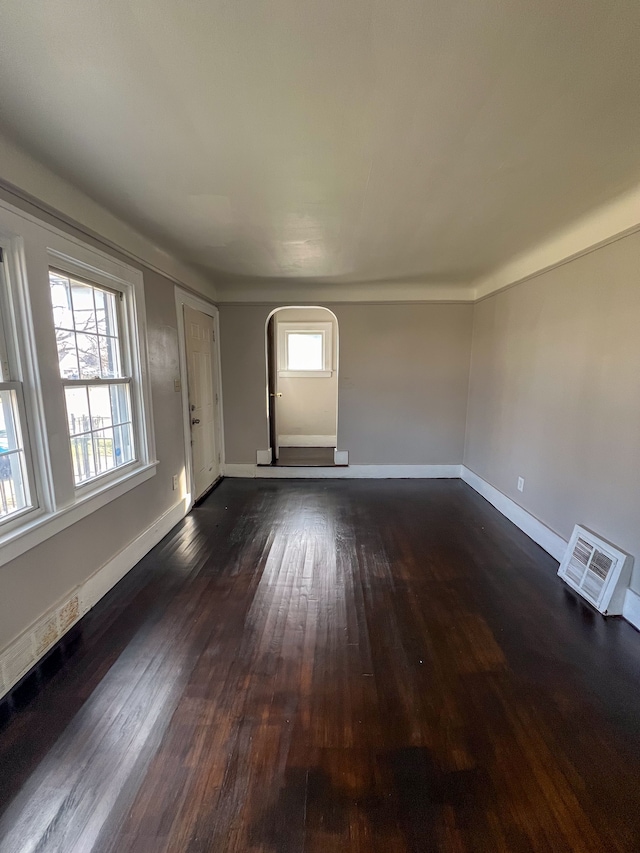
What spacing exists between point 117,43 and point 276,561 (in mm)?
2674

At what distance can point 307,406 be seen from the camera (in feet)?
19.7

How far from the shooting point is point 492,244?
2775mm

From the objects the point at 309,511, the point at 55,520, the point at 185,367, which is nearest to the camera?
the point at 55,520

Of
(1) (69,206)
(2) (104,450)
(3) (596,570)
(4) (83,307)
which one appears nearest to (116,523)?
(2) (104,450)

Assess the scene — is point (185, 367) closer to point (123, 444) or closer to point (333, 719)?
point (123, 444)

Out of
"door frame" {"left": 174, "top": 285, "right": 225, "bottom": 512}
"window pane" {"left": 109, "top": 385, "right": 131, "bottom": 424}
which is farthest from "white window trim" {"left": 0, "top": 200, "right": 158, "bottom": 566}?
"door frame" {"left": 174, "top": 285, "right": 225, "bottom": 512}

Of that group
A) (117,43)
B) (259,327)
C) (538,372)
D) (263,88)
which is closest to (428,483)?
(538,372)

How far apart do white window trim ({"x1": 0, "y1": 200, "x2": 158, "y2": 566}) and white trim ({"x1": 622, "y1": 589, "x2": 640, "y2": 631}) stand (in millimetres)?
3165

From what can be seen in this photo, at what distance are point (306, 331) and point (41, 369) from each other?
4416 mm

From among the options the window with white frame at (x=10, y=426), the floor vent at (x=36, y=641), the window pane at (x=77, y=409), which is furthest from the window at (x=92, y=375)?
the floor vent at (x=36, y=641)

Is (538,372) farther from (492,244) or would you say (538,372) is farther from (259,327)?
(259,327)

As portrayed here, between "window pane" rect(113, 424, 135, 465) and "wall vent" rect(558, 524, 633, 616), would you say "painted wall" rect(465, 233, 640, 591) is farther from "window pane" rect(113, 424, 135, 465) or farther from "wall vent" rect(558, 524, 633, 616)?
"window pane" rect(113, 424, 135, 465)

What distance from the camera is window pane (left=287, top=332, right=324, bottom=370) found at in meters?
5.84

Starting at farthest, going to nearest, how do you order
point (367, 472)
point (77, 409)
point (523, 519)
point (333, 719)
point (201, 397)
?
point (367, 472), point (201, 397), point (523, 519), point (77, 409), point (333, 719)
